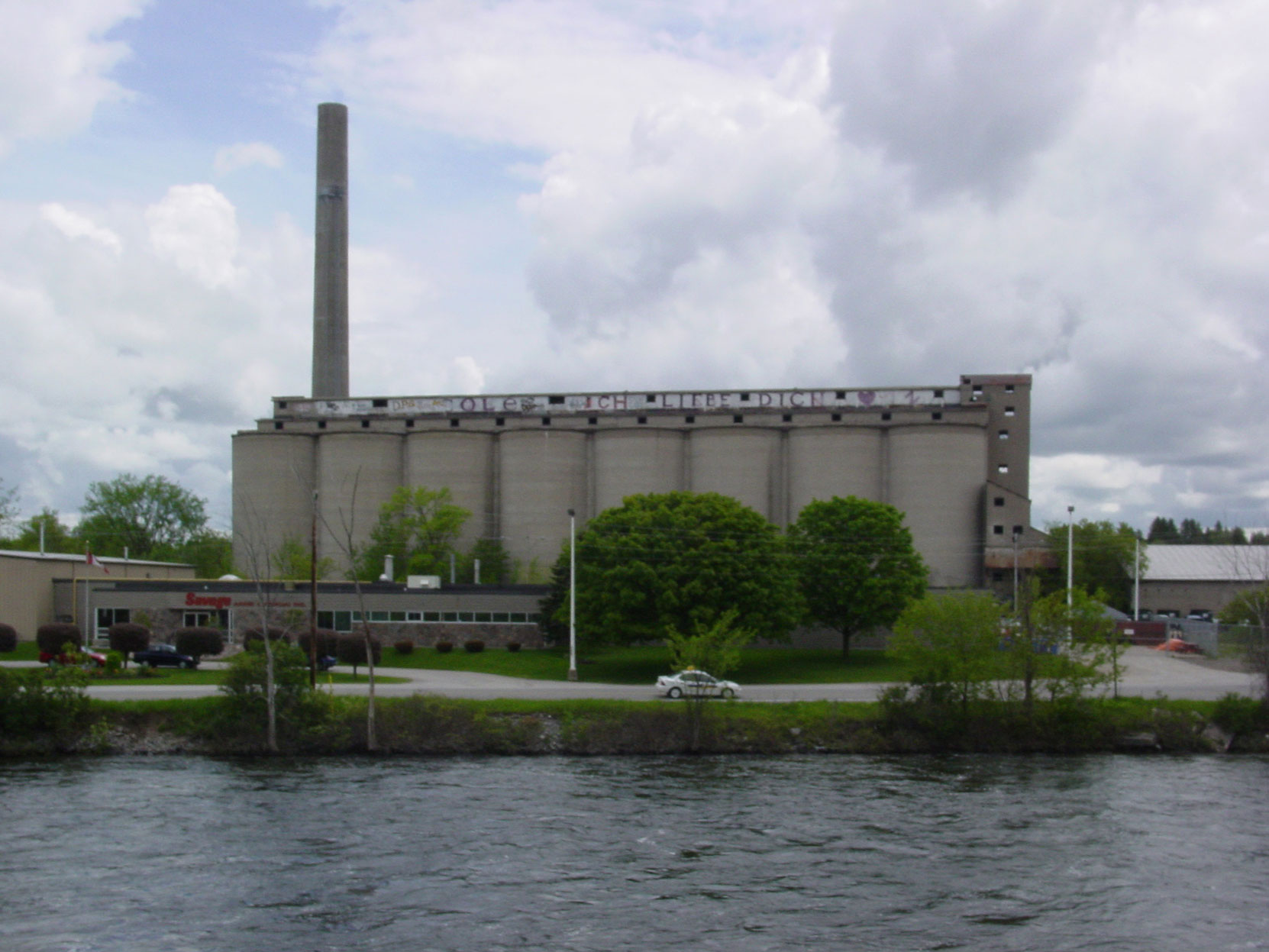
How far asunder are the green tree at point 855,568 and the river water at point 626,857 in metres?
28.9

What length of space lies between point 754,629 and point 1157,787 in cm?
2804

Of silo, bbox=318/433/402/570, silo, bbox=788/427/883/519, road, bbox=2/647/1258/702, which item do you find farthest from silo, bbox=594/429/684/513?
road, bbox=2/647/1258/702

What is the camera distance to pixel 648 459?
10544 cm

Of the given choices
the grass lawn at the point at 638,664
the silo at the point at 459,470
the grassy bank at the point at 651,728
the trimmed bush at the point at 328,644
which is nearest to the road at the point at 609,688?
the grassy bank at the point at 651,728

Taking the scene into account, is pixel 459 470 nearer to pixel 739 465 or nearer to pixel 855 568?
pixel 739 465

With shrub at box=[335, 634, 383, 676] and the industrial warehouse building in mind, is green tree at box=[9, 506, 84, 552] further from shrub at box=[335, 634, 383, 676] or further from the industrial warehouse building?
shrub at box=[335, 634, 383, 676]

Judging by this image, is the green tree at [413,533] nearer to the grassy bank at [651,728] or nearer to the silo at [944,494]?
the silo at [944,494]

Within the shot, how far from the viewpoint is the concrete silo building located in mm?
100375

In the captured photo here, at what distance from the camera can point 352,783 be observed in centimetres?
3859

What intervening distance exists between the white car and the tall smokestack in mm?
76959

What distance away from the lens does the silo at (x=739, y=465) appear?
10412 centimetres

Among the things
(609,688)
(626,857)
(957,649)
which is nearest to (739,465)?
(609,688)

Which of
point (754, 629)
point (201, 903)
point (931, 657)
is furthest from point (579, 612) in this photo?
point (201, 903)

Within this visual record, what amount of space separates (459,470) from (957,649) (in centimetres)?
6911
